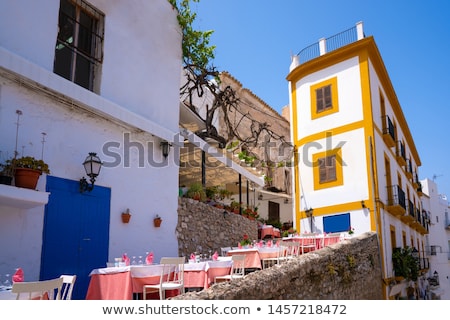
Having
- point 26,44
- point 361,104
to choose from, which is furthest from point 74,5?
point 361,104

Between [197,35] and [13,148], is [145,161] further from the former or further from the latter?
[197,35]

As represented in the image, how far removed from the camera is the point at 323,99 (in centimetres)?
1697

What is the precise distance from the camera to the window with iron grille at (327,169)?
16.2 metres

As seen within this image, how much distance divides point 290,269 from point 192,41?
879cm

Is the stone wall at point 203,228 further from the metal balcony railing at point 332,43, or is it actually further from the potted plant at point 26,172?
the metal balcony railing at point 332,43

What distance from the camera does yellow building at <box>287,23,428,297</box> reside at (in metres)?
15.2

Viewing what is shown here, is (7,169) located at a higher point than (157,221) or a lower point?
higher

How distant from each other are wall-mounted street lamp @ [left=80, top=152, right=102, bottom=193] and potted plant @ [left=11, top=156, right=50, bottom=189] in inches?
49.7

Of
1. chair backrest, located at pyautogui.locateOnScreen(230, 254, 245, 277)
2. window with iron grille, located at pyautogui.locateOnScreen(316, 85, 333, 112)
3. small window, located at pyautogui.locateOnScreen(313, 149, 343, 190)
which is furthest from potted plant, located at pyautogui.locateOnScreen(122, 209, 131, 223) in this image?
window with iron grille, located at pyautogui.locateOnScreen(316, 85, 333, 112)

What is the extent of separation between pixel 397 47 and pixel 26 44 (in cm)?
699

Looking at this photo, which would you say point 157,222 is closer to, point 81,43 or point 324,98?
point 81,43

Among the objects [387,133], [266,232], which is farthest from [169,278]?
[387,133]

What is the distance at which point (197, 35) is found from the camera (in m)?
13.2

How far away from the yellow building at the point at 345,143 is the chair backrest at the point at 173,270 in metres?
9.52
